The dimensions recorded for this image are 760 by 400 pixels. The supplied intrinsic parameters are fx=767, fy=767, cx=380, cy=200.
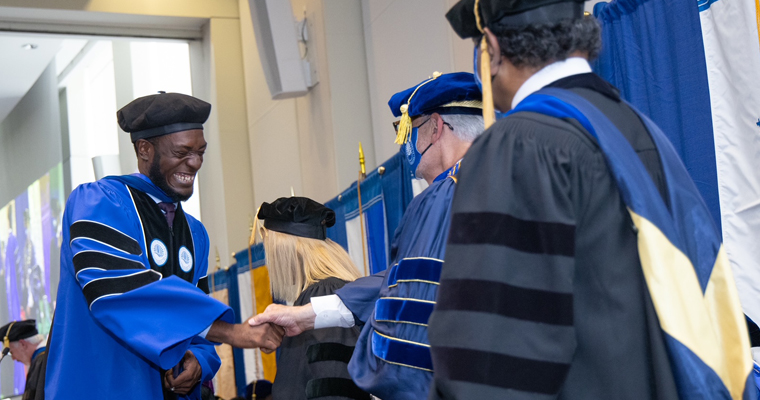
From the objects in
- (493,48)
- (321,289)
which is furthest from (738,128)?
(321,289)

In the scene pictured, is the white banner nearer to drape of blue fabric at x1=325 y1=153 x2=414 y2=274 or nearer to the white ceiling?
drape of blue fabric at x1=325 y1=153 x2=414 y2=274

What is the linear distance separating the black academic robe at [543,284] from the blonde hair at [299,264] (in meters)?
2.48

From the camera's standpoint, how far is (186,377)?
2951 millimetres

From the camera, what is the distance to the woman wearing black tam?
3.41 metres

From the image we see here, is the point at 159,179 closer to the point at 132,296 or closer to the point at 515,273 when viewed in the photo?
the point at 132,296

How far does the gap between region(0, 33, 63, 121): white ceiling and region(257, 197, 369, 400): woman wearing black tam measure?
689cm

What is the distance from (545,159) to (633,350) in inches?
13.9

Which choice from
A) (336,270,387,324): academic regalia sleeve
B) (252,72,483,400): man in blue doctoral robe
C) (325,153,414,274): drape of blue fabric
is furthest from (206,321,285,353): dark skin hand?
(325,153,414,274): drape of blue fabric

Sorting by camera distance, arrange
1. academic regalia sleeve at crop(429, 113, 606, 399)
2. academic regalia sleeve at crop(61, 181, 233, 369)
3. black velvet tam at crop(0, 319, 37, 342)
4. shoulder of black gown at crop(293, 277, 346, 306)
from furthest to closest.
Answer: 1. black velvet tam at crop(0, 319, 37, 342)
2. shoulder of black gown at crop(293, 277, 346, 306)
3. academic regalia sleeve at crop(61, 181, 233, 369)
4. academic regalia sleeve at crop(429, 113, 606, 399)

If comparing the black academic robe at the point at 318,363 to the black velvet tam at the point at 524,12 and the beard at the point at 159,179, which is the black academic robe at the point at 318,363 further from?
the black velvet tam at the point at 524,12

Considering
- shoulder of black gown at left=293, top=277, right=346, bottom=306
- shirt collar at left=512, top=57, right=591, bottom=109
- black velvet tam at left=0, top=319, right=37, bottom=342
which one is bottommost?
black velvet tam at left=0, top=319, right=37, bottom=342

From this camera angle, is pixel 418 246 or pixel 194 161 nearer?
pixel 418 246

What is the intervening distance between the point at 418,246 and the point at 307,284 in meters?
1.61

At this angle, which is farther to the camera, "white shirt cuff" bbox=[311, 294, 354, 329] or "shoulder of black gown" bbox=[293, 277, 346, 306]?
"shoulder of black gown" bbox=[293, 277, 346, 306]
